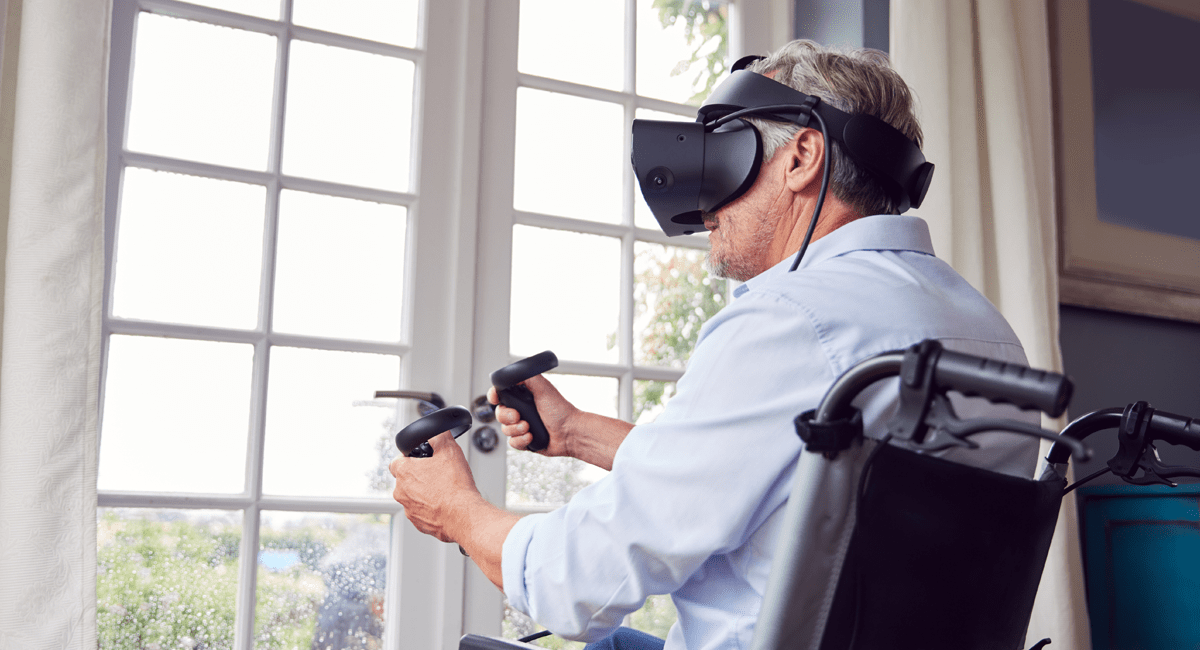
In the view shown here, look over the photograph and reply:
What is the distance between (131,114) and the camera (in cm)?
167

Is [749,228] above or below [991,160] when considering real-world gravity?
below

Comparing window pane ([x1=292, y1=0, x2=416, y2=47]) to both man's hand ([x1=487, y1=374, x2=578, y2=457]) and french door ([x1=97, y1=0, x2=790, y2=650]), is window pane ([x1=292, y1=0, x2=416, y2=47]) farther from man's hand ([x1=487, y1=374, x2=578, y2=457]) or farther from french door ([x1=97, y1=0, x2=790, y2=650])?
man's hand ([x1=487, y1=374, x2=578, y2=457])

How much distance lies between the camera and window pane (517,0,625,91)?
2.05m

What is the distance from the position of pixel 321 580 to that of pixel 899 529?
131 centimetres

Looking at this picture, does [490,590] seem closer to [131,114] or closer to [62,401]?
[62,401]

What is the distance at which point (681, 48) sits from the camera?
221 cm

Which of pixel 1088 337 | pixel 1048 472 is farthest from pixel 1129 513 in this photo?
pixel 1048 472

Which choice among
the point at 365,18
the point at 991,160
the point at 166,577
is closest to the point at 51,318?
the point at 166,577

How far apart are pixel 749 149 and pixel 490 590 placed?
3.69 ft

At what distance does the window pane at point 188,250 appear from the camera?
1.64 metres

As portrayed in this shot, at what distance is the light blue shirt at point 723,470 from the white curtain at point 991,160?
1301 mm

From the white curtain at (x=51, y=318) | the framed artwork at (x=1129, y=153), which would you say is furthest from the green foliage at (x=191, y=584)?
the framed artwork at (x=1129, y=153)

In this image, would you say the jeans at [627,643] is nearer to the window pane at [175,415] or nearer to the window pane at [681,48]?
the window pane at [175,415]

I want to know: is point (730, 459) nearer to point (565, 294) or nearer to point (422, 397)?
point (422, 397)
